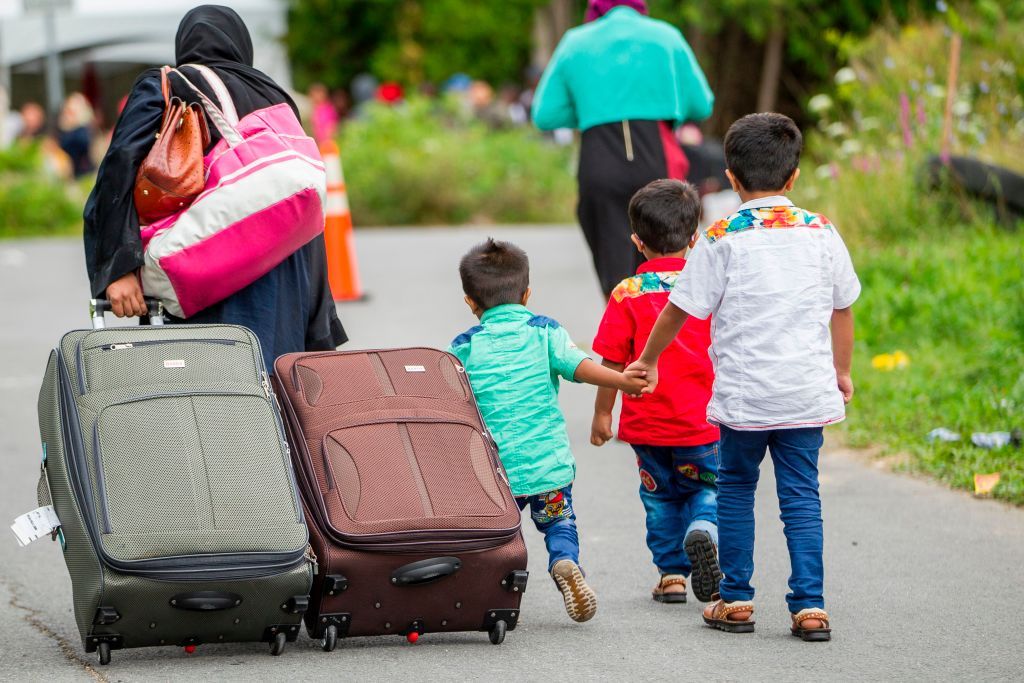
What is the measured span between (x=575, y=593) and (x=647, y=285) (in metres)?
1.00

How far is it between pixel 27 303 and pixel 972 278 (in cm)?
778

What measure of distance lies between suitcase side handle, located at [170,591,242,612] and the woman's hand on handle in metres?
1.11

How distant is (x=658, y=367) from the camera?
16.4 feet

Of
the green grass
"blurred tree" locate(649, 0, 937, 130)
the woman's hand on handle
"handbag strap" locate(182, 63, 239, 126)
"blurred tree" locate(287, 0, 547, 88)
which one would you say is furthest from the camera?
"blurred tree" locate(287, 0, 547, 88)

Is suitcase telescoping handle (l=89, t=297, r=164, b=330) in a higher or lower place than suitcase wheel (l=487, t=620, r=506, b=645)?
higher

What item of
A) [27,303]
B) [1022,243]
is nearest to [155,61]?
[27,303]

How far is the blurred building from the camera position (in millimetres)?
27828

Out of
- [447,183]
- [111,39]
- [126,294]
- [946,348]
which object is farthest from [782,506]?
[111,39]

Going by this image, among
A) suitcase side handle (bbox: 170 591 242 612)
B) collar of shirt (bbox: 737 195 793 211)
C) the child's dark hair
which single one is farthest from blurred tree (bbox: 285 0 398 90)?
suitcase side handle (bbox: 170 591 242 612)

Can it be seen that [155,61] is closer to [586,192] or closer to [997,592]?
[586,192]

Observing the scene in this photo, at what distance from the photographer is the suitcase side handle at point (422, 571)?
4281 millimetres

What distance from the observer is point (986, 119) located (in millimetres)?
12273

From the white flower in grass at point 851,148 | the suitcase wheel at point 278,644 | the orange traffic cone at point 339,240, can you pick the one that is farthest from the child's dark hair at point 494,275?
the white flower in grass at point 851,148

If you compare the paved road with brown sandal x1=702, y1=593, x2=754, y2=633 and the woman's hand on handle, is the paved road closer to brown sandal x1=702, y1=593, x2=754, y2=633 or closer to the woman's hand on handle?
brown sandal x1=702, y1=593, x2=754, y2=633
